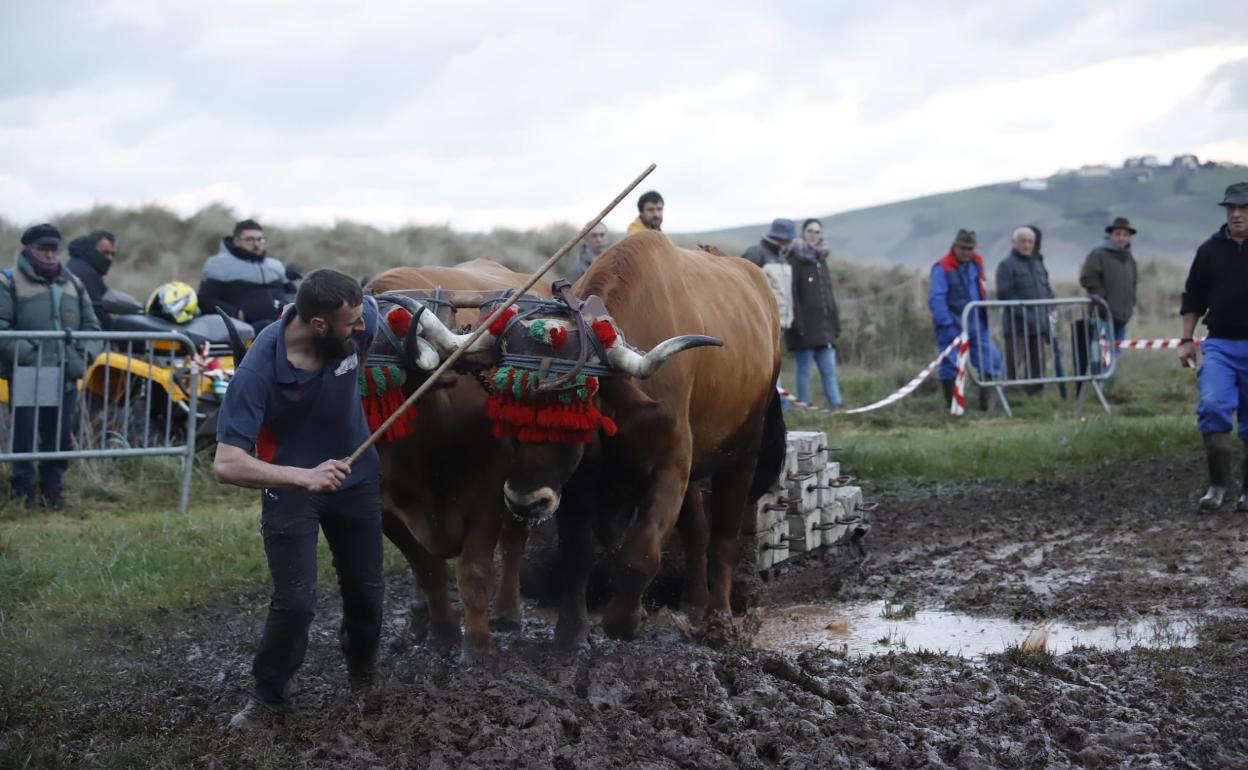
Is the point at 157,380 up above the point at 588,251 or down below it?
below

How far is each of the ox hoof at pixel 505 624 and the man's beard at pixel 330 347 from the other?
2.66 m

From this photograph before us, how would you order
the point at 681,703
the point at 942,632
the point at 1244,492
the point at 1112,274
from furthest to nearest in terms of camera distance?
the point at 1112,274 → the point at 1244,492 → the point at 942,632 → the point at 681,703

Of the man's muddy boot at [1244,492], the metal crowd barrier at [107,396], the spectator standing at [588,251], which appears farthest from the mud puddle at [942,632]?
the spectator standing at [588,251]

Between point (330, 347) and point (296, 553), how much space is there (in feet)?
2.68

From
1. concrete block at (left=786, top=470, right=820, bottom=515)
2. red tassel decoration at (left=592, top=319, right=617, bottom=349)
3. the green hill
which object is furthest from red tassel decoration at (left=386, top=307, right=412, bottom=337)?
the green hill

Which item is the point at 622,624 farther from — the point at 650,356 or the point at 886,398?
the point at 886,398

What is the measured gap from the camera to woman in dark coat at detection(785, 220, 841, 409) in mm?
14992

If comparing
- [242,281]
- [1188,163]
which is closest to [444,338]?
[242,281]

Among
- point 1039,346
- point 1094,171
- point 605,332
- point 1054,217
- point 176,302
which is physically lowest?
point 605,332

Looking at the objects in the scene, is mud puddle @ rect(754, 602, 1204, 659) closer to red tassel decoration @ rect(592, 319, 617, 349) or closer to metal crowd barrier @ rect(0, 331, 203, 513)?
red tassel decoration @ rect(592, 319, 617, 349)

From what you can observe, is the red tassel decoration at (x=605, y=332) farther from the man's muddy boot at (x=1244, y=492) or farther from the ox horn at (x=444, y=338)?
the man's muddy boot at (x=1244, y=492)

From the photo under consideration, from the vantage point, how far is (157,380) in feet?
37.7

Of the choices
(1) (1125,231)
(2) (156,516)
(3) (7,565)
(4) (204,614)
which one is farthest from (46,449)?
(1) (1125,231)

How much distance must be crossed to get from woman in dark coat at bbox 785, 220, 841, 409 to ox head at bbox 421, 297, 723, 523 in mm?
8716
